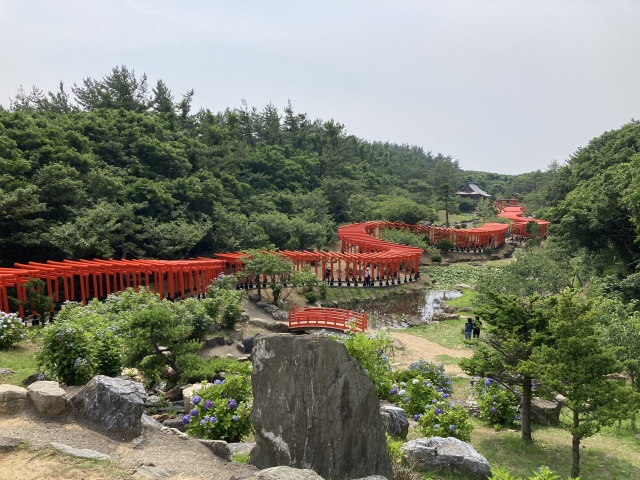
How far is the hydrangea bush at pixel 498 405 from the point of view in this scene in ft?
34.1

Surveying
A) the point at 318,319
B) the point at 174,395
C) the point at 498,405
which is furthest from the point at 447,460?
the point at 318,319

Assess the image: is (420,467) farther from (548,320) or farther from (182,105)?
(182,105)

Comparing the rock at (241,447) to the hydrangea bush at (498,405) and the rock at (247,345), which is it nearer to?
the hydrangea bush at (498,405)

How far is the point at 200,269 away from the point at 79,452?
1579cm

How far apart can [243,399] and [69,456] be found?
265cm

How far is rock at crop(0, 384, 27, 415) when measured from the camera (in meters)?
6.57

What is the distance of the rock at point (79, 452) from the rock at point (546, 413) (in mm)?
9355

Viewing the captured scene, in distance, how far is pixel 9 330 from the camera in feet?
36.0

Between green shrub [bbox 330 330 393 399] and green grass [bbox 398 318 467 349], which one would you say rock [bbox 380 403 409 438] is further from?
green grass [bbox 398 318 467 349]

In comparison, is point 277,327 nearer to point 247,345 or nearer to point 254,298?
point 247,345

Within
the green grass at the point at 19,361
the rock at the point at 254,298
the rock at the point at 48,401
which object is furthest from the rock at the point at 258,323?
the rock at the point at 48,401

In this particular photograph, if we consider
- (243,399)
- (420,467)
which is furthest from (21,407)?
(420,467)

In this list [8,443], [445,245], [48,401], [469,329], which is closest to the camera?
[8,443]

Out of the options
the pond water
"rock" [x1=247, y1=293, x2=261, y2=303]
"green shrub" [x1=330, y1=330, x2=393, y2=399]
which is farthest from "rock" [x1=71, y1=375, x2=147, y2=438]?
the pond water
